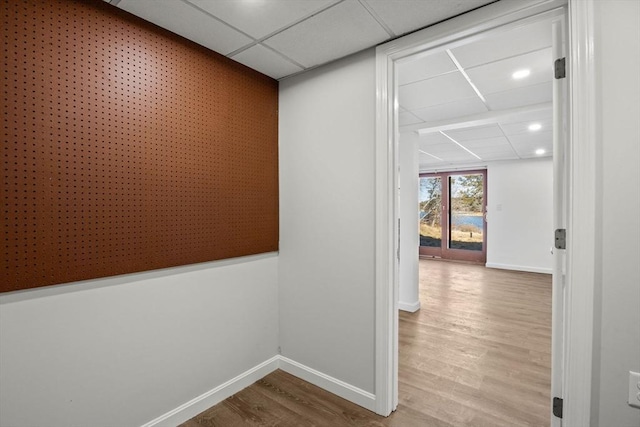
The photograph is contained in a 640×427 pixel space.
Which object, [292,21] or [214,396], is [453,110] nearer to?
[292,21]

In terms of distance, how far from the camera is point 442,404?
84.4 inches

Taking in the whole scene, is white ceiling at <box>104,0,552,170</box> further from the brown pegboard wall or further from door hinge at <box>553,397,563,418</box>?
door hinge at <box>553,397,563,418</box>

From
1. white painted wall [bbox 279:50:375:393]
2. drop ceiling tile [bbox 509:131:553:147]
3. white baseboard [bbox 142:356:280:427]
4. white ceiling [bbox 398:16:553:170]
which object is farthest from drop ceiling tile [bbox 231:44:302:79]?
drop ceiling tile [bbox 509:131:553:147]

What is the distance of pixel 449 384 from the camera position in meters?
2.39

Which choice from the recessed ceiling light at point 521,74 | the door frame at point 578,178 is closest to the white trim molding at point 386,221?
the door frame at point 578,178

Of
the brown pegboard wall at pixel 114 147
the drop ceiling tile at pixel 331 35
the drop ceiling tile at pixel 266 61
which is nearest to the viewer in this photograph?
the brown pegboard wall at pixel 114 147

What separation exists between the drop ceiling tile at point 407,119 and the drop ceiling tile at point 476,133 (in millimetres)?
844

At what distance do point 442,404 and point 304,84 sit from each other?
270 centimetres

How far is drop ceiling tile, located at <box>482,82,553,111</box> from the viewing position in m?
2.92

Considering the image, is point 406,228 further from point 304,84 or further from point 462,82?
point 304,84

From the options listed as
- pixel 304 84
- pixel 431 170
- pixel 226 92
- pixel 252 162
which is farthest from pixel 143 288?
pixel 431 170

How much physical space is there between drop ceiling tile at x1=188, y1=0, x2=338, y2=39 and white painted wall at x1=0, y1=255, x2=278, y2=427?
63.1 inches

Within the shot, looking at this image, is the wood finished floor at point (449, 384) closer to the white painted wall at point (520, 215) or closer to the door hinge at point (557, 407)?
the door hinge at point (557, 407)

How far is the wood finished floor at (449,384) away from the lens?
78.4 inches
